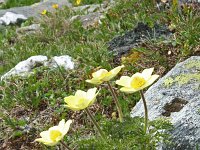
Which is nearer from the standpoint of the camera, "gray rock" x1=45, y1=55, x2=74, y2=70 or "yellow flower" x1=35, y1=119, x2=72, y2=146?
"yellow flower" x1=35, y1=119, x2=72, y2=146

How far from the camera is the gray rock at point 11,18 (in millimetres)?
12097

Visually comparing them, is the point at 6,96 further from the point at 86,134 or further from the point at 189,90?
the point at 189,90

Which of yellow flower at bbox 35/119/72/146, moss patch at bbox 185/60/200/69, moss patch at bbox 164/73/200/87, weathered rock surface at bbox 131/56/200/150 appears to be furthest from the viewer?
moss patch at bbox 185/60/200/69

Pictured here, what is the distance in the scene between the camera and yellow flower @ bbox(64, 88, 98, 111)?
247 cm

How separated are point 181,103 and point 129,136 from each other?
78cm

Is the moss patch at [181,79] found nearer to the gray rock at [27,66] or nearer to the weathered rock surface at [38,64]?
the weathered rock surface at [38,64]

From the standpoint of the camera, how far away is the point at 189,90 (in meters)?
3.20

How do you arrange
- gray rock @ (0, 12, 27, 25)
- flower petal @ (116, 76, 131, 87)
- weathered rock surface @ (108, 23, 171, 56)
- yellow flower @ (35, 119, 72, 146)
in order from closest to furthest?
yellow flower @ (35, 119, 72, 146) < flower petal @ (116, 76, 131, 87) < weathered rock surface @ (108, 23, 171, 56) < gray rock @ (0, 12, 27, 25)

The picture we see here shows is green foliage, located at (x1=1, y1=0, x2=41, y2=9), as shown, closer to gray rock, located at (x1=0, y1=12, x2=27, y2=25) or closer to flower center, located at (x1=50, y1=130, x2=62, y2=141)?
gray rock, located at (x1=0, y1=12, x2=27, y2=25)

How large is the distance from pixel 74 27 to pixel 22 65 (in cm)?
267

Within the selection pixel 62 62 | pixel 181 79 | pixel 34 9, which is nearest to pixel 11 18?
pixel 34 9

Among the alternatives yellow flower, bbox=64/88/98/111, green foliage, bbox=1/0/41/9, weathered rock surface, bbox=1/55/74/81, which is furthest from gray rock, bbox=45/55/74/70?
green foliage, bbox=1/0/41/9

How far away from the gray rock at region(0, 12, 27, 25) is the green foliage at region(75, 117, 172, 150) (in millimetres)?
9809

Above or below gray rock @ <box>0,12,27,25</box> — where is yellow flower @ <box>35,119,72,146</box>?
above
